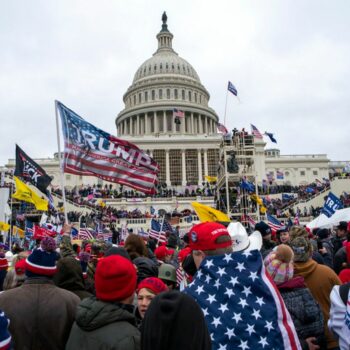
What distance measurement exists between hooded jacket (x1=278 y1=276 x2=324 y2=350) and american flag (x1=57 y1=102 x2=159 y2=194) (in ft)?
27.0

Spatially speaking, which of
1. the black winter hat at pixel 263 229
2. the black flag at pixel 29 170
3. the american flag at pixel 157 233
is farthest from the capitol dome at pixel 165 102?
the black winter hat at pixel 263 229

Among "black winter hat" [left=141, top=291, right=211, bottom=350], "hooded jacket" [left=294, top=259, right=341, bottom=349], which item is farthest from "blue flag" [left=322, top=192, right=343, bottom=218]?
"black winter hat" [left=141, top=291, right=211, bottom=350]

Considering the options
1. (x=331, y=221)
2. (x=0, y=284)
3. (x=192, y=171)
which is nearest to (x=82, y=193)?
(x=192, y=171)

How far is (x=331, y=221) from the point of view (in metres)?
15.8

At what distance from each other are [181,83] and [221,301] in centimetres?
9153

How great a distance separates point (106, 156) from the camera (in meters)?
12.2

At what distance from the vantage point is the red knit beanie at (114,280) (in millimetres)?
3131

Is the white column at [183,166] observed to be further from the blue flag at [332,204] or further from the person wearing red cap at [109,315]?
the person wearing red cap at [109,315]

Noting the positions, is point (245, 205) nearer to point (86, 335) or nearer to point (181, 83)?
point (86, 335)

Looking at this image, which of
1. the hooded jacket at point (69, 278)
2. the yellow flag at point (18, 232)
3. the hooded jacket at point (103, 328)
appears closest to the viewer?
the hooded jacket at point (103, 328)

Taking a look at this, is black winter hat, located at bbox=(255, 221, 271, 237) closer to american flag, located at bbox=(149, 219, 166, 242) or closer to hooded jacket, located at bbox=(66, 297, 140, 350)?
hooded jacket, located at bbox=(66, 297, 140, 350)

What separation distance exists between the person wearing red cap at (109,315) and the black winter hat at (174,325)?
1.62 ft

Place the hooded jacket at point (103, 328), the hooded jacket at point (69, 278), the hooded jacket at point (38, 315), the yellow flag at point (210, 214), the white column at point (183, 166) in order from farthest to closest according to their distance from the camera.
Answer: the white column at point (183, 166) < the yellow flag at point (210, 214) < the hooded jacket at point (69, 278) < the hooded jacket at point (38, 315) < the hooded jacket at point (103, 328)

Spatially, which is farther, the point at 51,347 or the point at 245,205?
the point at 245,205
